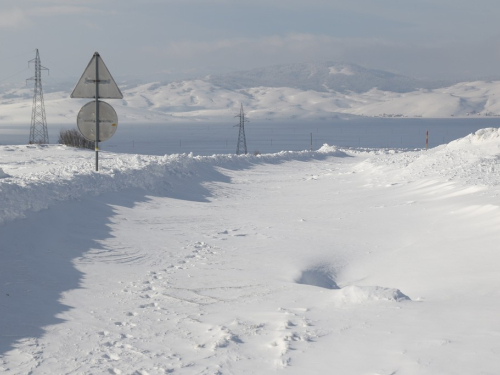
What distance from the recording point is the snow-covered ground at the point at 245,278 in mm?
4305

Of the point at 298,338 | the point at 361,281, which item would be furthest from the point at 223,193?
the point at 298,338

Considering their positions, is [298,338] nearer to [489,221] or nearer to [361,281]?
[361,281]

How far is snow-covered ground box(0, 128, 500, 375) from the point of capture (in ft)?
14.1

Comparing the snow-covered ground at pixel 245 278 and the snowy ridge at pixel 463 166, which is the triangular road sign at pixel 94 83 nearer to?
the snow-covered ground at pixel 245 278

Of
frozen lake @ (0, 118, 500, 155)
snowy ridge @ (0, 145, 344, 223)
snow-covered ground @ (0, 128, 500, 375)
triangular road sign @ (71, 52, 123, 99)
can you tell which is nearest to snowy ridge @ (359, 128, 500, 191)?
snow-covered ground @ (0, 128, 500, 375)

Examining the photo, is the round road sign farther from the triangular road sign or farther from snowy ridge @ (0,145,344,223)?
snowy ridge @ (0,145,344,223)

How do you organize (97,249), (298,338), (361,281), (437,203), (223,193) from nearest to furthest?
(298,338) → (361,281) → (97,249) → (437,203) → (223,193)

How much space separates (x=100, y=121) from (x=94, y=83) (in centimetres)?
75

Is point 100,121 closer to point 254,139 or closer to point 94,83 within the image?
point 94,83

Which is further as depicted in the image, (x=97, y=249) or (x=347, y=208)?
(x=347, y=208)

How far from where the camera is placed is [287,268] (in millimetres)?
7238

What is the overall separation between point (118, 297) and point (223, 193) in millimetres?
8757

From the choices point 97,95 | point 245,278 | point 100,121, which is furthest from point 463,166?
point 245,278

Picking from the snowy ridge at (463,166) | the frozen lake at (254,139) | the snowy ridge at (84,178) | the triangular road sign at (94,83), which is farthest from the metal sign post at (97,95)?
the frozen lake at (254,139)
